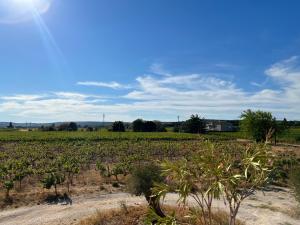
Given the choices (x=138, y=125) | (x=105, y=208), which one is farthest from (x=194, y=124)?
(x=105, y=208)

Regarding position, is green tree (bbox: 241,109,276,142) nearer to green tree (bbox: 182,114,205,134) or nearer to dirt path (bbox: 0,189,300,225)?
green tree (bbox: 182,114,205,134)

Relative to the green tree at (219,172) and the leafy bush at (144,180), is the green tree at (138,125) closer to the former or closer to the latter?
the leafy bush at (144,180)

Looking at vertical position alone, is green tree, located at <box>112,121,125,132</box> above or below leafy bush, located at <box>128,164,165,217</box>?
above

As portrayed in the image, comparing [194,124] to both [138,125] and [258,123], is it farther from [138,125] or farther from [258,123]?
[258,123]

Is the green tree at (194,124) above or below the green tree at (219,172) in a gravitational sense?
above

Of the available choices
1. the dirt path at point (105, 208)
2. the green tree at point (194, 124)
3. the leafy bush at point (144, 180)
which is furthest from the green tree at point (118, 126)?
the leafy bush at point (144, 180)

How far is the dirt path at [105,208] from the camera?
18.3 meters

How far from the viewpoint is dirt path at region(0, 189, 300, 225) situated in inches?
722

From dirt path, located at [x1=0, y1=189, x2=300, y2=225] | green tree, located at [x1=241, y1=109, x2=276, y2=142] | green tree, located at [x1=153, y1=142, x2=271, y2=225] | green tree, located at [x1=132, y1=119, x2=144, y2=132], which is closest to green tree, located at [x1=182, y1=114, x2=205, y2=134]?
green tree, located at [x1=132, y1=119, x2=144, y2=132]

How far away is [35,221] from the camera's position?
59.7 feet

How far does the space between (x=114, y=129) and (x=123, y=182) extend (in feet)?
282

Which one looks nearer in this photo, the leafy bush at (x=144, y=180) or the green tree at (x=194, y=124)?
the leafy bush at (x=144, y=180)

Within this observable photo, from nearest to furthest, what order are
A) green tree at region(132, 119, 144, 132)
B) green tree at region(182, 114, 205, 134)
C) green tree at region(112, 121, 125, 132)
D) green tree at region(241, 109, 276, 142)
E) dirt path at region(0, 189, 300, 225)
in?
dirt path at region(0, 189, 300, 225) → green tree at region(241, 109, 276, 142) → green tree at region(182, 114, 205, 134) → green tree at region(112, 121, 125, 132) → green tree at region(132, 119, 144, 132)

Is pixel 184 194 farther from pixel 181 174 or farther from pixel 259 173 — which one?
pixel 259 173
